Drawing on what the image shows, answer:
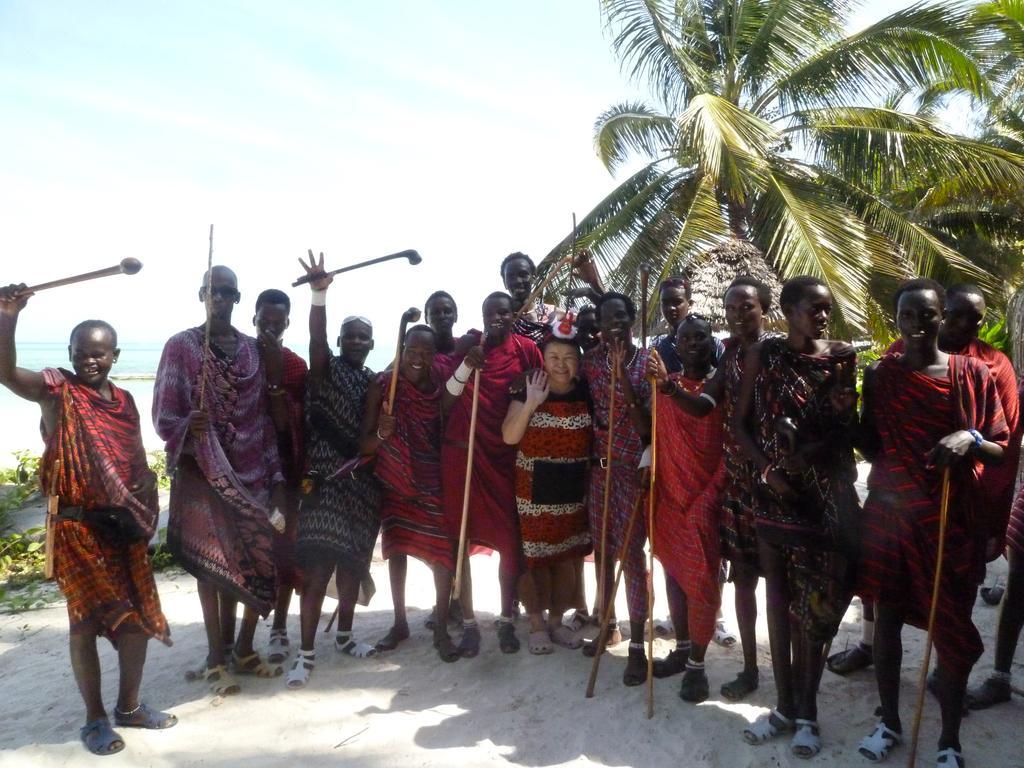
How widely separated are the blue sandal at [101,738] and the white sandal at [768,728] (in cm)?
308

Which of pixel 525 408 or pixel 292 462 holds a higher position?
pixel 525 408

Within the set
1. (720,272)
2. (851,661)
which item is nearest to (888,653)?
(851,661)

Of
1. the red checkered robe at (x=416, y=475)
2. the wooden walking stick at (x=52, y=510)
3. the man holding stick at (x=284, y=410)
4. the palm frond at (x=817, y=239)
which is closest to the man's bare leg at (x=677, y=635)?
the red checkered robe at (x=416, y=475)

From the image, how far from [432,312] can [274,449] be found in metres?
1.31

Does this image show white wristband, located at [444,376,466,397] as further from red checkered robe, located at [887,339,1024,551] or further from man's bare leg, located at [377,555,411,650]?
red checkered robe, located at [887,339,1024,551]

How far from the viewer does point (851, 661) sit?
4.10 m

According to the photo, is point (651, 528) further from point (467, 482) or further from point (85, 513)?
point (85, 513)

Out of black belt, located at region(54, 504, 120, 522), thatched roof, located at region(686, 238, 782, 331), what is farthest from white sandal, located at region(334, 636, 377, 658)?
thatched roof, located at region(686, 238, 782, 331)

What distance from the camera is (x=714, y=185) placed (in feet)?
33.2

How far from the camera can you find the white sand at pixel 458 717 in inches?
138

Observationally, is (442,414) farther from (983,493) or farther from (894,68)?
(894,68)

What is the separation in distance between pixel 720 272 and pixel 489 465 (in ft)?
17.9

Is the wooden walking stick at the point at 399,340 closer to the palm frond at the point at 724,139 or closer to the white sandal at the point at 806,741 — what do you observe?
the white sandal at the point at 806,741

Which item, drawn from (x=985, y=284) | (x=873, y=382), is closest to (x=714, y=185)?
(x=985, y=284)
